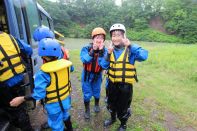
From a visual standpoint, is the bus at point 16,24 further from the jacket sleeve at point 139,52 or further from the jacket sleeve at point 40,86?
the jacket sleeve at point 139,52

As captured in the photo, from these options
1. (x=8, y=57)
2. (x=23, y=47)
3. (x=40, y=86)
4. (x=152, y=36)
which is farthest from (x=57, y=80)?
(x=152, y=36)

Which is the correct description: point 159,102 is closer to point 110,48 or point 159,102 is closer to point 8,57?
point 110,48

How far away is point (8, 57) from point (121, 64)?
4.90 ft

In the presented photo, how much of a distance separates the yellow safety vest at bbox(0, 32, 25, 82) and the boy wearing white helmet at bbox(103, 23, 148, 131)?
1.22 m

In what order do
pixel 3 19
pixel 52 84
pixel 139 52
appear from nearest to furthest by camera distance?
pixel 52 84
pixel 139 52
pixel 3 19

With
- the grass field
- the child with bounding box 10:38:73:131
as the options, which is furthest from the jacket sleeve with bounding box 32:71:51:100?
the grass field

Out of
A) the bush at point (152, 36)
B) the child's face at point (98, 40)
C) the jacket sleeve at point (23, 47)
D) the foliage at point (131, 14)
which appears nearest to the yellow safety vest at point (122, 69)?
the child's face at point (98, 40)

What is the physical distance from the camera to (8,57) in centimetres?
297

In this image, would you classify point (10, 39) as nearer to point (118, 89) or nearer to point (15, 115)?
point (15, 115)

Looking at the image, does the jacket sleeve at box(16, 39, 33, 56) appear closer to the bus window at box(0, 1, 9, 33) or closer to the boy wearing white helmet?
the bus window at box(0, 1, 9, 33)

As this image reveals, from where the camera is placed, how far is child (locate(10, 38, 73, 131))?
9.07 ft

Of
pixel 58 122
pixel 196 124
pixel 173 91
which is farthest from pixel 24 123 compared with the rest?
pixel 173 91

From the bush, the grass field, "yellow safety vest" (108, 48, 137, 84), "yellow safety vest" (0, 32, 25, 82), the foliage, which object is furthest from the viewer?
the foliage

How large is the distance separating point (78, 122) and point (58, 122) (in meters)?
1.09
